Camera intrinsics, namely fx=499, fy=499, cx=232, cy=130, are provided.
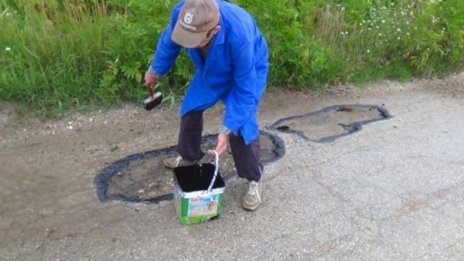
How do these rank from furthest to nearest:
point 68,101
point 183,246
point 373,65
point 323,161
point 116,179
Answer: point 373,65 → point 68,101 → point 323,161 → point 116,179 → point 183,246

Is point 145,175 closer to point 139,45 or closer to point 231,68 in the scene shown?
point 231,68

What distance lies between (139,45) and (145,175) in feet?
4.60

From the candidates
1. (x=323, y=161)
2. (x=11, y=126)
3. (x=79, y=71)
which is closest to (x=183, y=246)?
(x=323, y=161)

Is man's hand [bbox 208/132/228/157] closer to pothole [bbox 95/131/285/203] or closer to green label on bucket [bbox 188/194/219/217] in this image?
green label on bucket [bbox 188/194/219/217]

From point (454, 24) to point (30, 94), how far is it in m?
4.78

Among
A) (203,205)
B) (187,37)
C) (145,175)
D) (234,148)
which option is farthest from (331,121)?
(187,37)

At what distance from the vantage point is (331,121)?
4812 mm

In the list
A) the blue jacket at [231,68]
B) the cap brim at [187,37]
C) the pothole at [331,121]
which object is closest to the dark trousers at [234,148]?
the blue jacket at [231,68]

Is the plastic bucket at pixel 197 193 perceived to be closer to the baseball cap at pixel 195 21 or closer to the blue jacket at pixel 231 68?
the blue jacket at pixel 231 68

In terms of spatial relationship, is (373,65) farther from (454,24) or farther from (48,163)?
(48,163)

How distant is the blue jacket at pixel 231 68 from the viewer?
2.72 meters

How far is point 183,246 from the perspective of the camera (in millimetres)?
2967

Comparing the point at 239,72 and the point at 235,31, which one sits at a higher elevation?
the point at 235,31

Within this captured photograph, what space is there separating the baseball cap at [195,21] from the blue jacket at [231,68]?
13cm
